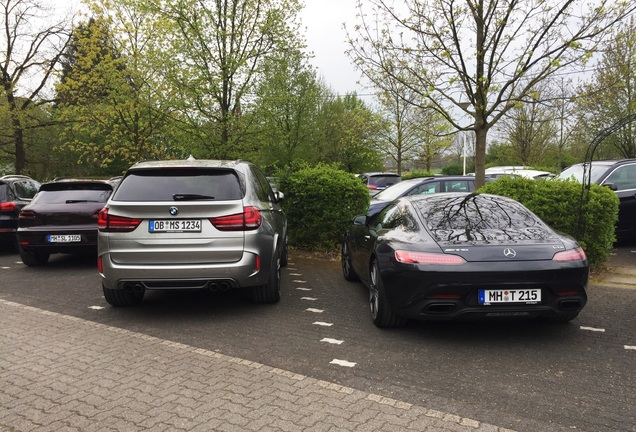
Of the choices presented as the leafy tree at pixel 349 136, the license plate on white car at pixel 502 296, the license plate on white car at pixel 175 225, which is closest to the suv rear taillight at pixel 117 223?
the license plate on white car at pixel 175 225

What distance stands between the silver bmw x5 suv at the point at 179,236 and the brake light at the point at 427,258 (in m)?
1.59

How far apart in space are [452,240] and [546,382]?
1.37 metres

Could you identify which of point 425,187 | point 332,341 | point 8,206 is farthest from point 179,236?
point 425,187

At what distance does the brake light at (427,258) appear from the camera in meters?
4.15

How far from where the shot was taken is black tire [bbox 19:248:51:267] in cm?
841

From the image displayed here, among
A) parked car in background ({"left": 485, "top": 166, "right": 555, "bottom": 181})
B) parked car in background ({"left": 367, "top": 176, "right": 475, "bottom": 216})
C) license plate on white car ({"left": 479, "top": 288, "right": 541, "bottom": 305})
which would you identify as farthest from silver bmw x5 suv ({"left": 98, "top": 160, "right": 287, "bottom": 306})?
parked car in background ({"left": 367, "top": 176, "right": 475, "bottom": 216})

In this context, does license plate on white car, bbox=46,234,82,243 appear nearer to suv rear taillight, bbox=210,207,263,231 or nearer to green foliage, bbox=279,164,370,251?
green foliage, bbox=279,164,370,251

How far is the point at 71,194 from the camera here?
336 inches

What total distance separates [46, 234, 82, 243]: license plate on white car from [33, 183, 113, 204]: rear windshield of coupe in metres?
0.62

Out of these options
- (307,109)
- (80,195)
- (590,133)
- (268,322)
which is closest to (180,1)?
(80,195)

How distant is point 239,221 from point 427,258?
1.95 metres

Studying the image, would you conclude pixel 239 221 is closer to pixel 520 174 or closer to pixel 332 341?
pixel 332 341

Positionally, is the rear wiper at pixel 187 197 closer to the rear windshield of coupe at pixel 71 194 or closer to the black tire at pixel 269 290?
the black tire at pixel 269 290

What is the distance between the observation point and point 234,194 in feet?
17.0
